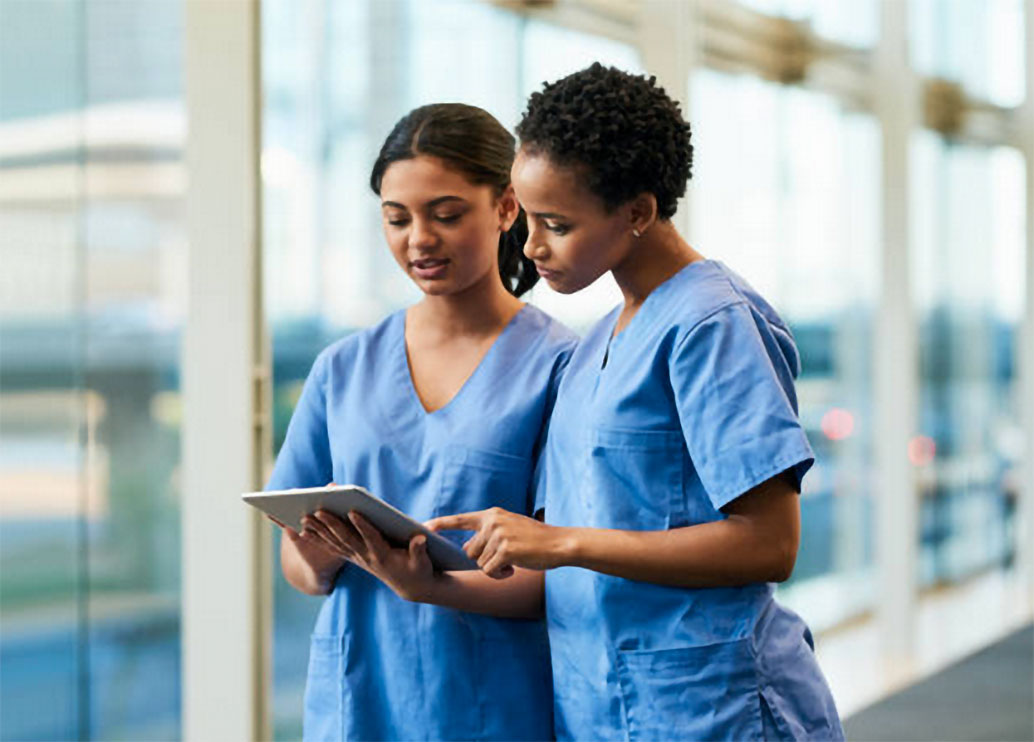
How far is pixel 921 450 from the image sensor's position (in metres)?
6.60

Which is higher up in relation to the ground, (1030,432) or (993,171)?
(993,171)

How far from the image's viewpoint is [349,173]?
340 cm

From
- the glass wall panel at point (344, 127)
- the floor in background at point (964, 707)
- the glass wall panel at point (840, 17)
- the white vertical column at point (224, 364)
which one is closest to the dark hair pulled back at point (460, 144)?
the white vertical column at point (224, 364)

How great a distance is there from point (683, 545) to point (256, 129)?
5.20 feet

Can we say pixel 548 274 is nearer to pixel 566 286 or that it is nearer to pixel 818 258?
pixel 566 286

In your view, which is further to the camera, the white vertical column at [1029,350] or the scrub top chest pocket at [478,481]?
the white vertical column at [1029,350]

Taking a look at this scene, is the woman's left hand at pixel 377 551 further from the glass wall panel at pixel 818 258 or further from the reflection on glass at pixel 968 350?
the reflection on glass at pixel 968 350

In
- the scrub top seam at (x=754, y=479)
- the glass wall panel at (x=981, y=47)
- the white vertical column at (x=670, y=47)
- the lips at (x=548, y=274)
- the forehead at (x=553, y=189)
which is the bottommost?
the scrub top seam at (x=754, y=479)

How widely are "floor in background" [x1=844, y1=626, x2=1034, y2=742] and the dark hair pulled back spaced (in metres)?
3.02

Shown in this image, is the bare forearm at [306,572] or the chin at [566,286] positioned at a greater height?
the chin at [566,286]

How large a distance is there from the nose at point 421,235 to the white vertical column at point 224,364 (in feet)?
3.75

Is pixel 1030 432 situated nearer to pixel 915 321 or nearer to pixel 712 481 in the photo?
pixel 915 321

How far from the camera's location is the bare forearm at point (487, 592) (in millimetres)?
1584

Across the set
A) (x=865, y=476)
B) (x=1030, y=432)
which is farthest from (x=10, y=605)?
(x=1030, y=432)
